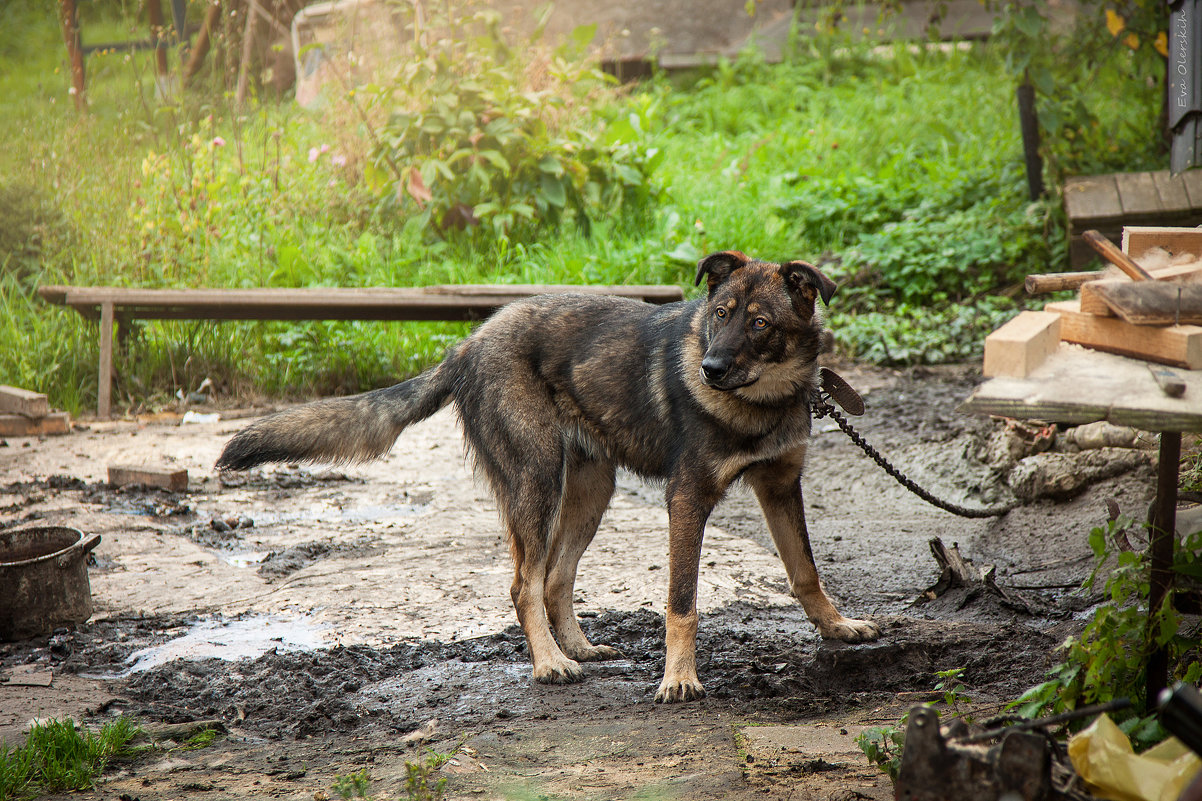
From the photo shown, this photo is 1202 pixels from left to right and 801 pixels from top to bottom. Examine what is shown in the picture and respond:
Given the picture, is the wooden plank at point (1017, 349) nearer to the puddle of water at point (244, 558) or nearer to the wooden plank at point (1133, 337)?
the wooden plank at point (1133, 337)

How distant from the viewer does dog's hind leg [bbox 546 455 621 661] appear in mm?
4219

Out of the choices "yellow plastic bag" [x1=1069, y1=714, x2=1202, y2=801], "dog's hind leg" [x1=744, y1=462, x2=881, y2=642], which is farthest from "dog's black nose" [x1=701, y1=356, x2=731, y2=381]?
"yellow plastic bag" [x1=1069, y1=714, x2=1202, y2=801]

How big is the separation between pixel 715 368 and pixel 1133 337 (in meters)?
1.53

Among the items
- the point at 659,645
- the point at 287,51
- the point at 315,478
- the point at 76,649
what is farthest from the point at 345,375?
the point at 287,51

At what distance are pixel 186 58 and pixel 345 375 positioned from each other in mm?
4617

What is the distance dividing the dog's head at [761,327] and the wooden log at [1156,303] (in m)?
1.39

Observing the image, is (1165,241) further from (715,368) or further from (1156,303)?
(715,368)

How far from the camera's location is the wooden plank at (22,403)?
720 cm

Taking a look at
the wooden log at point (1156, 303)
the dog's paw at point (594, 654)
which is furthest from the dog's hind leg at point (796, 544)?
the wooden log at point (1156, 303)

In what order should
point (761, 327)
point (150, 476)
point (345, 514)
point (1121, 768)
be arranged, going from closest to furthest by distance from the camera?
point (1121, 768)
point (761, 327)
point (345, 514)
point (150, 476)

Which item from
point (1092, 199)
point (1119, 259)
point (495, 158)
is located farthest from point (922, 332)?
point (1119, 259)

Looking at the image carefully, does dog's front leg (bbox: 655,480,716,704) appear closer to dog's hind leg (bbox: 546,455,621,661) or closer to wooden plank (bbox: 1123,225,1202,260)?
dog's hind leg (bbox: 546,455,621,661)

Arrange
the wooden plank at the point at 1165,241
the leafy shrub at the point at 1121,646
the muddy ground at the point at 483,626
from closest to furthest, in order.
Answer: the leafy shrub at the point at 1121,646, the wooden plank at the point at 1165,241, the muddy ground at the point at 483,626

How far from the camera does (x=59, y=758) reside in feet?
10.1
